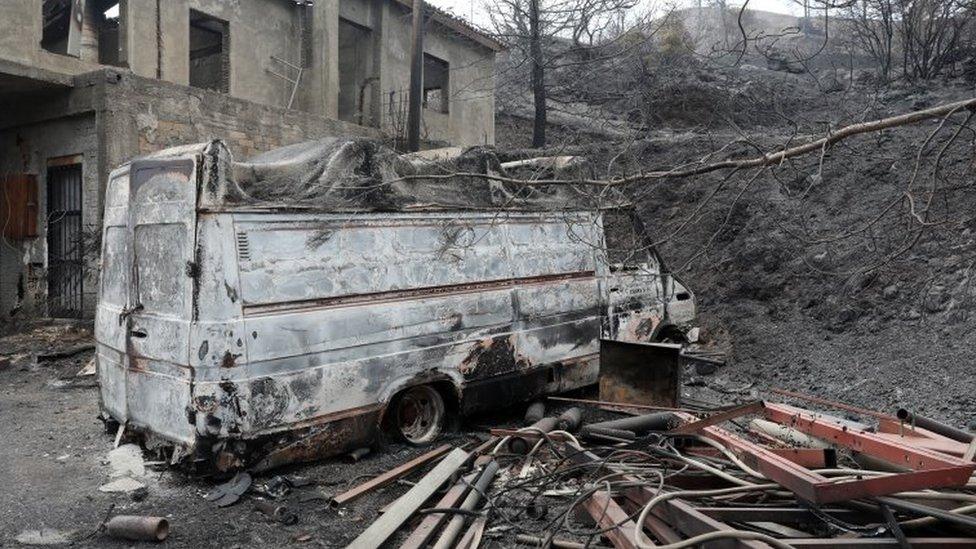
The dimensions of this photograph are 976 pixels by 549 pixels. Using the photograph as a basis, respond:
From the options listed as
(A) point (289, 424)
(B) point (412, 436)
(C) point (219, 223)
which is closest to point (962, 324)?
(B) point (412, 436)

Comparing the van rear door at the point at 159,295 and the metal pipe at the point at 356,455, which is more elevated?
the van rear door at the point at 159,295

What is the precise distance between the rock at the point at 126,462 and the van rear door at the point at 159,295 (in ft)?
1.08

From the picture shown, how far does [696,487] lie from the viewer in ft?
13.3

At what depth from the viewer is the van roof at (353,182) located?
477cm

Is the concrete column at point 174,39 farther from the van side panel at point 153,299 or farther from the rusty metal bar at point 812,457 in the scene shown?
the rusty metal bar at point 812,457

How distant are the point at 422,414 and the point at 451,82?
16963 mm

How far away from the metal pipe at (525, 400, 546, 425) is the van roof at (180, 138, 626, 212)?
73.3 inches

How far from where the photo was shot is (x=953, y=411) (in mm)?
6699

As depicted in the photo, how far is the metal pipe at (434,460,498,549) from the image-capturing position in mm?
3903

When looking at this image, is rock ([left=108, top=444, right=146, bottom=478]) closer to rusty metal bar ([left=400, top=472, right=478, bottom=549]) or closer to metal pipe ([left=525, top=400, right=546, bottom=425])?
rusty metal bar ([left=400, top=472, right=478, bottom=549])

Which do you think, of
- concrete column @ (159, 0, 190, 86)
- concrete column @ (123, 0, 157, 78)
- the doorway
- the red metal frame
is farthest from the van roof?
concrete column @ (159, 0, 190, 86)

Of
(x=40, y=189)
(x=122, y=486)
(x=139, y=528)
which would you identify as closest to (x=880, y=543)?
(x=139, y=528)

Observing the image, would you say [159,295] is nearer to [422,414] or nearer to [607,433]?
[422,414]

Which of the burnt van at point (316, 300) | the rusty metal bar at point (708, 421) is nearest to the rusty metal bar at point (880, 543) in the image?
the rusty metal bar at point (708, 421)
